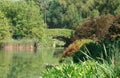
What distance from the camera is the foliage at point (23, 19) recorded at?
5859 centimetres

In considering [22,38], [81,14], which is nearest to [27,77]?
[22,38]

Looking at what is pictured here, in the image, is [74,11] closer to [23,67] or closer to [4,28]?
[4,28]

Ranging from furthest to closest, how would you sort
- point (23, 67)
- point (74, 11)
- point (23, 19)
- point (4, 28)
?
point (74, 11) → point (23, 19) → point (4, 28) → point (23, 67)

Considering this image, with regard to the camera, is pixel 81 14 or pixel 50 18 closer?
pixel 81 14

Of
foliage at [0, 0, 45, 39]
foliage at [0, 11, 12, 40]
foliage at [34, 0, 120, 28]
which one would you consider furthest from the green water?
foliage at [34, 0, 120, 28]

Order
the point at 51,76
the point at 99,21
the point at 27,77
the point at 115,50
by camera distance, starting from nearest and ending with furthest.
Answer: the point at 115,50
the point at 51,76
the point at 27,77
the point at 99,21

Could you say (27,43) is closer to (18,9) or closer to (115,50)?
(18,9)

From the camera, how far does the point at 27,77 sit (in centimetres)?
2012

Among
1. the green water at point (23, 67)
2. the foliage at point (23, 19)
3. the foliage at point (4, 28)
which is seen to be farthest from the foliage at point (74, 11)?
the green water at point (23, 67)

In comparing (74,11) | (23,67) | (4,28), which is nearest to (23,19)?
(4,28)

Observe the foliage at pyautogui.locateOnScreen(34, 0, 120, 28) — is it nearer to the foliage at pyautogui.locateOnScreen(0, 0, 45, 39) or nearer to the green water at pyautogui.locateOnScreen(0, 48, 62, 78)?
the foliage at pyautogui.locateOnScreen(0, 0, 45, 39)

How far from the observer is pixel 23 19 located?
59.3 m

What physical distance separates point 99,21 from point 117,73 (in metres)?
37.5

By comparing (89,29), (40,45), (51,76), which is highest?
(51,76)
